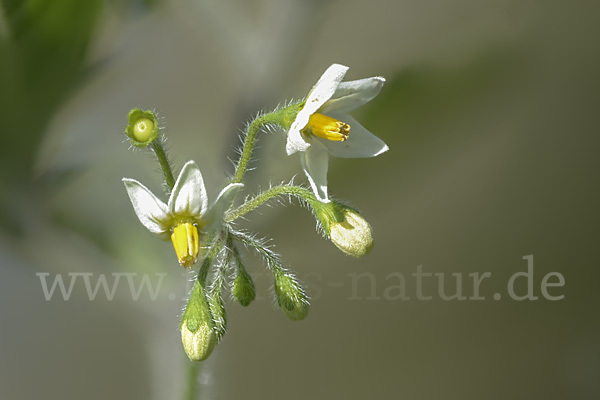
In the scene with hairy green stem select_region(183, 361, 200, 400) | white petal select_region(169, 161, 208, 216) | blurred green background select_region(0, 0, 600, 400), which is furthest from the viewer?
blurred green background select_region(0, 0, 600, 400)

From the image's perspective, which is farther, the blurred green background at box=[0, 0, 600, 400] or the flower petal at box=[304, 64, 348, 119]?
the blurred green background at box=[0, 0, 600, 400]

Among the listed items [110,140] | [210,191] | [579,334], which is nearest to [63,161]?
[110,140]

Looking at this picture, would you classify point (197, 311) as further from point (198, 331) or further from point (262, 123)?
point (262, 123)

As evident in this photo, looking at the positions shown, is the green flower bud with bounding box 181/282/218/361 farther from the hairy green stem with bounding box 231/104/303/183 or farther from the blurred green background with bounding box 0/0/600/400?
the blurred green background with bounding box 0/0/600/400

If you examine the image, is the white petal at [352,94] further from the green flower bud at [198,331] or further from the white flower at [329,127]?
the green flower bud at [198,331]

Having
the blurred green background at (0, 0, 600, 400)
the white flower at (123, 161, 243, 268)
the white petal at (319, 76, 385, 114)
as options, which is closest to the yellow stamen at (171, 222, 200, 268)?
the white flower at (123, 161, 243, 268)

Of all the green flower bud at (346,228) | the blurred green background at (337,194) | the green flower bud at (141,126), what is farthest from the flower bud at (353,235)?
the blurred green background at (337,194)

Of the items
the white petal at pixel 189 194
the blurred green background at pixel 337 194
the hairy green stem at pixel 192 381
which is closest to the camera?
the white petal at pixel 189 194

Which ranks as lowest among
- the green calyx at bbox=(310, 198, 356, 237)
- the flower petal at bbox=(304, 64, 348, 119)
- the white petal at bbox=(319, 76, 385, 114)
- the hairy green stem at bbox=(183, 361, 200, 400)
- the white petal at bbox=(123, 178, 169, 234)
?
the hairy green stem at bbox=(183, 361, 200, 400)
